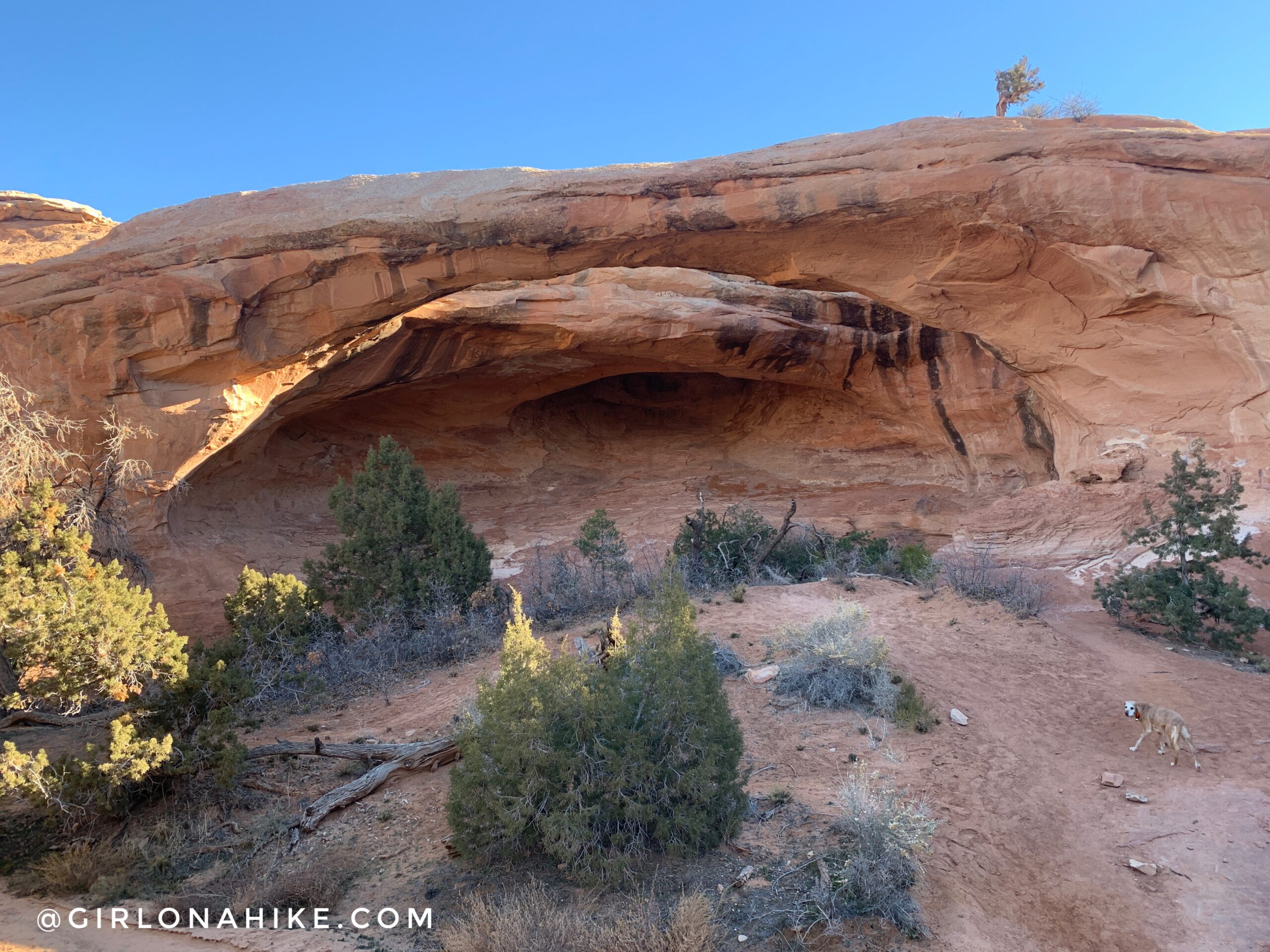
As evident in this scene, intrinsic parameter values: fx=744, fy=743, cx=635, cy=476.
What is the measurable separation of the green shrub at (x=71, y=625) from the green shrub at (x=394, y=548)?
4.07 metres

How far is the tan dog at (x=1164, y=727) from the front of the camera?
213 inches

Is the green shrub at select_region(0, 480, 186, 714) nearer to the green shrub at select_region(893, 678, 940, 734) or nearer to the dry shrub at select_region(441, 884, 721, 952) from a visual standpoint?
the dry shrub at select_region(441, 884, 721, 952)

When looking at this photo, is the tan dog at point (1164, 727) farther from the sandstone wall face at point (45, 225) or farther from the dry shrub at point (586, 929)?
the sandstone wall face at point (45, 225)

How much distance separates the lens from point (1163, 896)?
400 centimetres

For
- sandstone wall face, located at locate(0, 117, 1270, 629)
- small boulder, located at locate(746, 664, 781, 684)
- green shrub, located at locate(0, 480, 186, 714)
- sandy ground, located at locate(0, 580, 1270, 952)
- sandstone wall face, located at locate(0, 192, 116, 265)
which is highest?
sandstone wall face, located at locate(0, 192, 116, 265)

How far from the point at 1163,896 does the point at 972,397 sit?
12.7 meters

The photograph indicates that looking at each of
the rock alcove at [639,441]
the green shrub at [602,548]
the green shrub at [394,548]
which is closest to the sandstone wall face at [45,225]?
the rock alcove at [639,441]

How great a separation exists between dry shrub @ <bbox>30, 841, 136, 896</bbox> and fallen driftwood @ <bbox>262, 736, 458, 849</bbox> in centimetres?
94

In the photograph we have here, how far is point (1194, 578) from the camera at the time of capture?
853cm

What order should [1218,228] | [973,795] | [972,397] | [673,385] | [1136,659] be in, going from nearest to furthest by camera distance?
[973,795], [1136,659], [1218,228], [972,397], [673,385]

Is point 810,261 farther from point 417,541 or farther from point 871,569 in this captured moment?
point 417,541

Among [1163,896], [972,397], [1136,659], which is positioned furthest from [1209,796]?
[972,397]

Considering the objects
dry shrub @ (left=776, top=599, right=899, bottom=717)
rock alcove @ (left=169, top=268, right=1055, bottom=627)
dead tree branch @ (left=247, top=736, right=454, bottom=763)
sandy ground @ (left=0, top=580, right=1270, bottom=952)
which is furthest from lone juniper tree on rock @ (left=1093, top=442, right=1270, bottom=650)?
dead tree branch @ (left=247, top=736, right=454, bottom=763)

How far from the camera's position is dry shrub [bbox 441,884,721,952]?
324cm
